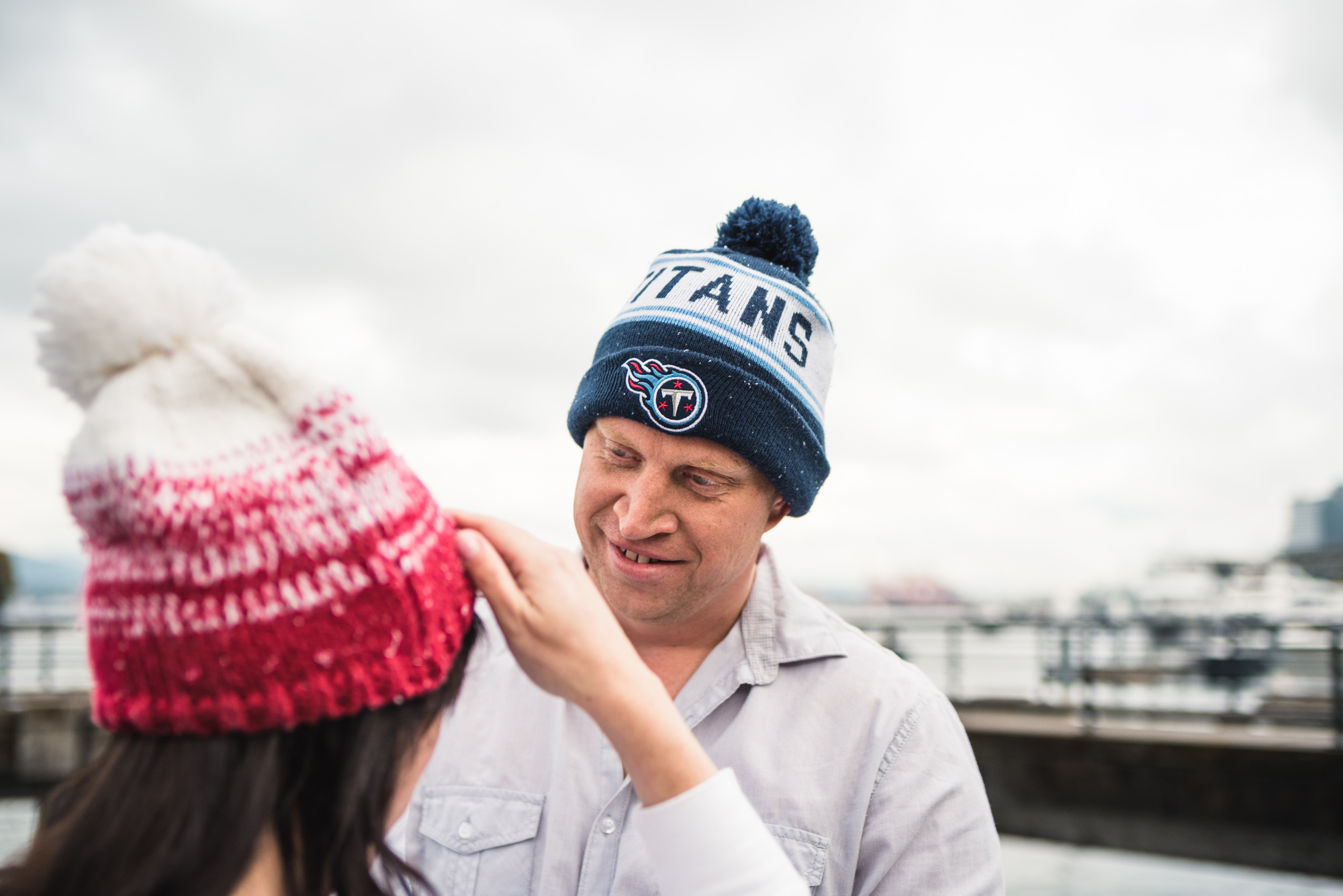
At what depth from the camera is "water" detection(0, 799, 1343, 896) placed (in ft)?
24.3

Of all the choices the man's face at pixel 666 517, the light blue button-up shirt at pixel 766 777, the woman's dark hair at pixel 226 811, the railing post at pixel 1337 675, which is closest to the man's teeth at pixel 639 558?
the man's face at pixel 666 517

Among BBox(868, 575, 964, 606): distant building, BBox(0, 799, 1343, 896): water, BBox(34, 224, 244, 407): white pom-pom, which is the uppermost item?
BBox(868, 575, 964, 606): distant building

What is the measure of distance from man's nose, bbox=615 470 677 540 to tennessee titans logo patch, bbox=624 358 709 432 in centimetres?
13

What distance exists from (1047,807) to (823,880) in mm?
6637

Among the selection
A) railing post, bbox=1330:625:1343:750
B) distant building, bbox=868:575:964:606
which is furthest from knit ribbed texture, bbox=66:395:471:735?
distant building, bbox=868:575:964:606

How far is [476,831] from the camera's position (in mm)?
2027

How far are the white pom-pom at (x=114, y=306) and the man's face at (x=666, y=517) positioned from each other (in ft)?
3.83

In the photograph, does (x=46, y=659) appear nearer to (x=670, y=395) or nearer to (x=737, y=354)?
(x=670, y=395)

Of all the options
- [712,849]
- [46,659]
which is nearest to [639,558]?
[712,849]

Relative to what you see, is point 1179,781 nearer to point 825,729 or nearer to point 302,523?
point 825,729

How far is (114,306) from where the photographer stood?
1025 millimetres

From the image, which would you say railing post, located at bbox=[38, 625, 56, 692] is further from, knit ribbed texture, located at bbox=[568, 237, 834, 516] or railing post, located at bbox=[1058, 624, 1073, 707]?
railing post, located at bbox=[1058, 624, 1073, 707]

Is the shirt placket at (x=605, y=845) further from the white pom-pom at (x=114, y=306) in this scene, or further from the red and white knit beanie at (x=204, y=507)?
the white pom-pom at (x=114, y=306)

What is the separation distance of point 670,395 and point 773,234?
21.7 inches
